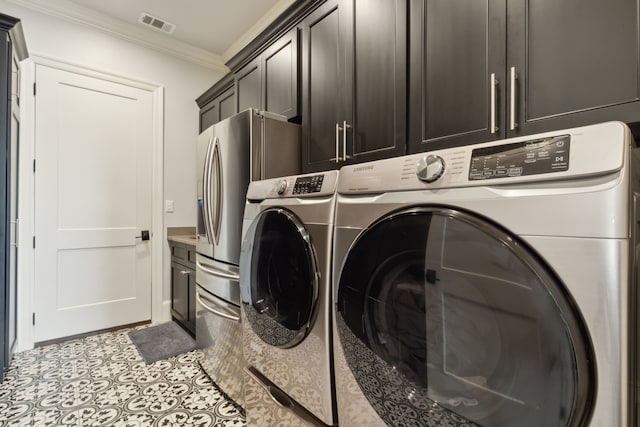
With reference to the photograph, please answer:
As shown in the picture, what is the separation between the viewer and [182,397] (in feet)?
6.09

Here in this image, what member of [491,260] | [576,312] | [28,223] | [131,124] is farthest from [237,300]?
[131,124]

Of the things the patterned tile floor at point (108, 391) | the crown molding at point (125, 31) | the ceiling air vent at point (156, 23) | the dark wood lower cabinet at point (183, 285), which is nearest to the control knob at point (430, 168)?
the patterned tile floor at point (108, 391)

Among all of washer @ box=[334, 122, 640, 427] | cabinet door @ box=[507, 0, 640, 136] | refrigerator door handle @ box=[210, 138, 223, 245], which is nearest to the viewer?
washer @ box=[334, 122, 640, 427]

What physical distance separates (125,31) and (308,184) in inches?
119

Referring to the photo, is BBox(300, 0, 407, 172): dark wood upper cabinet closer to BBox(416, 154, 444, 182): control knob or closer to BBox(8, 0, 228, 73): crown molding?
BBox(416, 154, 444, 182): control knob

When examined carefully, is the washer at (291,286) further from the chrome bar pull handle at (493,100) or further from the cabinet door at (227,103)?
the cabinet door at (227,103)

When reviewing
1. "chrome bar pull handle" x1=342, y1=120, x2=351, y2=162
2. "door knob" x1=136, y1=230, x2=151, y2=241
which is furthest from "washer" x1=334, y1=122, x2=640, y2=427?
"door knob" x1=136, y1=230, x2=151, y2=241

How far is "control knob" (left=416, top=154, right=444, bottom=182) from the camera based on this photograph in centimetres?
72

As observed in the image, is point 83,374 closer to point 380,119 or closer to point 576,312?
point 380,119

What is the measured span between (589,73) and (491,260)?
719mm

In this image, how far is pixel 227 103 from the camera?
2.78 metres

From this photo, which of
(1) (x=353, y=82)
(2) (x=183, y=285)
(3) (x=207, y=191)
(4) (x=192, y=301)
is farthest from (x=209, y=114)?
(1) (x=353, y=82)

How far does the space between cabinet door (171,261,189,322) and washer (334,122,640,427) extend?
226 cm

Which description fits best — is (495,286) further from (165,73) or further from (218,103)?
(165,73)
